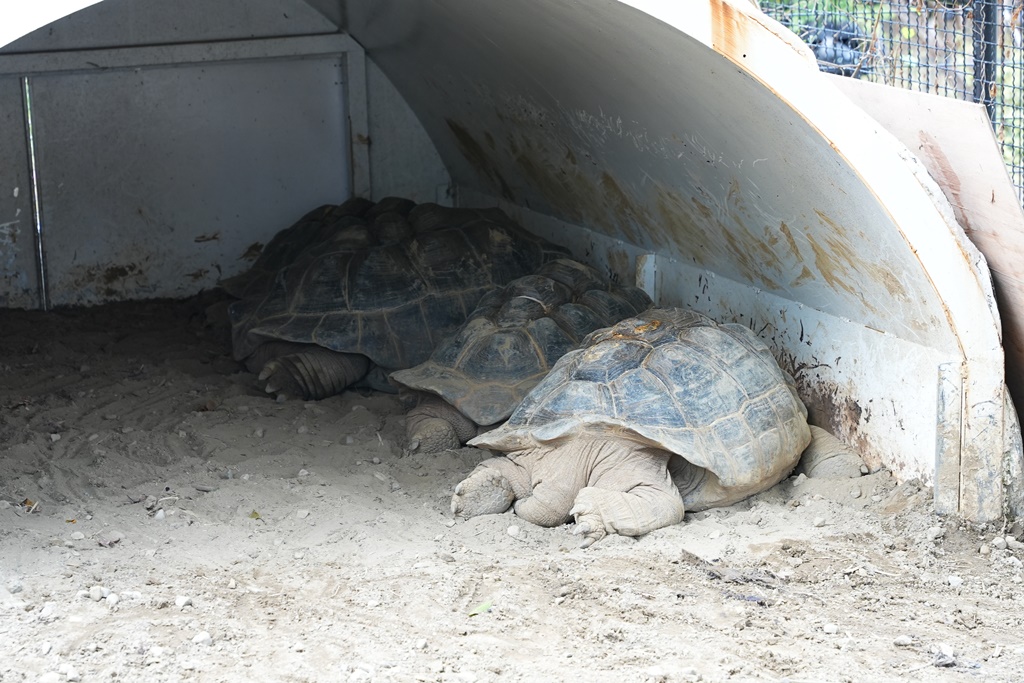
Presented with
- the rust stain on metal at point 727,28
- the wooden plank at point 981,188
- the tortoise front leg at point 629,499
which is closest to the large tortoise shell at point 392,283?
the tortoise front leg at point 629,499

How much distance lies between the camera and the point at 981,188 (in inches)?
158

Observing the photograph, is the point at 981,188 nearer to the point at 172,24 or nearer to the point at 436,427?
the point at 436,427

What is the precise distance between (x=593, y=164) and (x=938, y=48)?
2.46 metres

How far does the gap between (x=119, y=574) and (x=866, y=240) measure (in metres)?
2.85

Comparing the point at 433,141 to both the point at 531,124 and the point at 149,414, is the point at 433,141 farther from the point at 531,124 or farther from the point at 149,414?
the point at 149,414

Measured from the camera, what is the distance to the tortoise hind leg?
19.2ft

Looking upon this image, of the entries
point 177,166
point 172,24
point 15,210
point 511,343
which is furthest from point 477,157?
point 15,210

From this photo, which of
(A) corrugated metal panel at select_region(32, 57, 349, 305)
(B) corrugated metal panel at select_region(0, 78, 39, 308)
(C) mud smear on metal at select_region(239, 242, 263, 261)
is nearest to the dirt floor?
(B) corrugated metal panel at select_region(0, 78, 39, 308)

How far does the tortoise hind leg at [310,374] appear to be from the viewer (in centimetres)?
586

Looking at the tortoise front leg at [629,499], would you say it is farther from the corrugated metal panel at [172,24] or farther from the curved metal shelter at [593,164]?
the corrugated metal panel at [172,24]

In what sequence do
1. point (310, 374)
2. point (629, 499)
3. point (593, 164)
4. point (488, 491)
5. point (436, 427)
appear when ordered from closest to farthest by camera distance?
point (629, 499) → point (488, 491) → point (436, 427) → point (593, 164) → point (310, 374)

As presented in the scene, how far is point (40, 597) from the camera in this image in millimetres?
3492

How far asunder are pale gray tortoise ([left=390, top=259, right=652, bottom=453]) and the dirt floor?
0.65 feet

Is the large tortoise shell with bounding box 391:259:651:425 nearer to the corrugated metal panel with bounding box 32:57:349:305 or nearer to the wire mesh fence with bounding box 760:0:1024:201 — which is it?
the wire mesh fence with bounding box 760:0:1024:201
